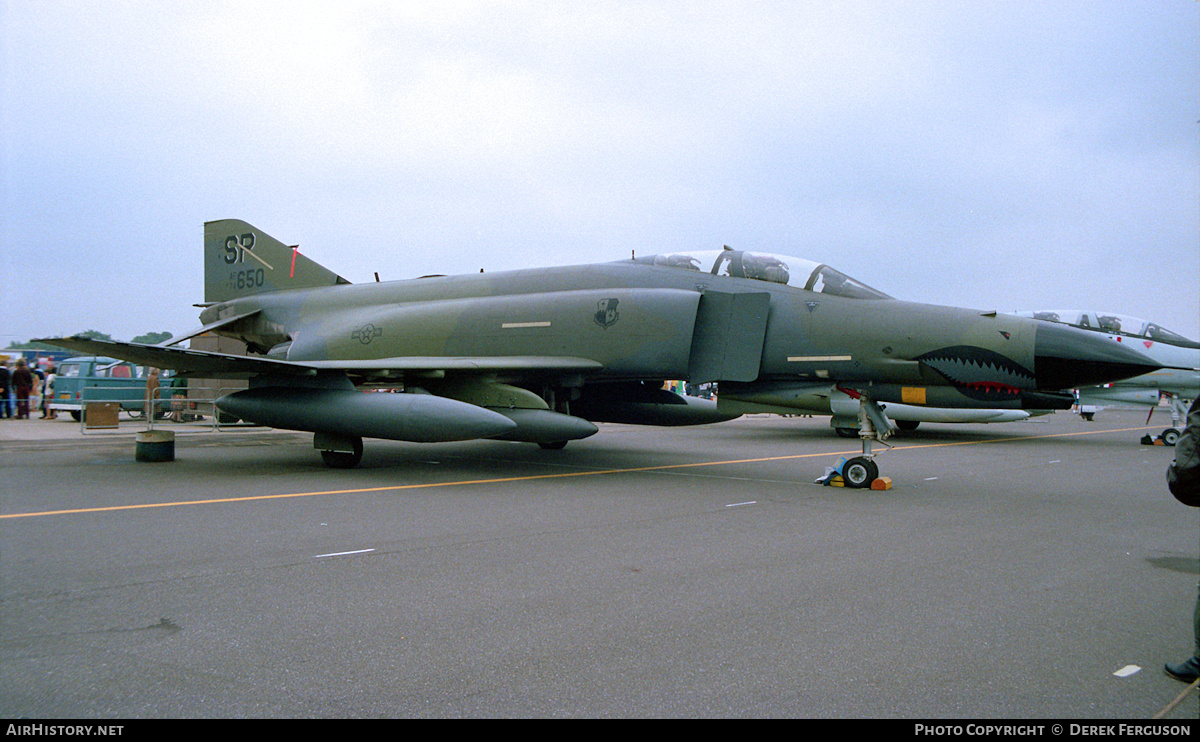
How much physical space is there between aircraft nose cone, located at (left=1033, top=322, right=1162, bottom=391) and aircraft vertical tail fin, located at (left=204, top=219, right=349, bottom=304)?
10997mm

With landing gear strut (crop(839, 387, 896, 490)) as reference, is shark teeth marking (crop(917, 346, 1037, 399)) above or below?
above

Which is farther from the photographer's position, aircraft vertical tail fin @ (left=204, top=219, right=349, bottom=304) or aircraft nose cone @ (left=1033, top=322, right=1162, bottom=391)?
aircraft vertical tail fin @ (left=204, top=219, right=349, bottom=304)

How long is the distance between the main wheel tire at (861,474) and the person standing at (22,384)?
1924 cm

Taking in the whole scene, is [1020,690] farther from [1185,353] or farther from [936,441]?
[1185,353]

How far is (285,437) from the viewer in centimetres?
1516

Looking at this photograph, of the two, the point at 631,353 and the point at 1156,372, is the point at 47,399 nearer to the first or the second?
the point at 631,353

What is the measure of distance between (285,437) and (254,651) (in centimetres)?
1333

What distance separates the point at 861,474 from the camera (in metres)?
7.95

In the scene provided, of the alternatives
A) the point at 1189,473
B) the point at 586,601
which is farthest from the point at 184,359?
the point at 1189,473

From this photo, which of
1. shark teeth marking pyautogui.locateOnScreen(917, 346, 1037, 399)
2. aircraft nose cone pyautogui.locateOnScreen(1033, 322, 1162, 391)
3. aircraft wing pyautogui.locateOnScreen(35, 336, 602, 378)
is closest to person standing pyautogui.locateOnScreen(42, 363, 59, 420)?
aircraft wing pyautogui.locateOnScreen(35, 336, 602, 378)

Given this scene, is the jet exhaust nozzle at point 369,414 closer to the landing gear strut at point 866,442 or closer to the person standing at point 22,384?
the landing gear strut at point 866,442

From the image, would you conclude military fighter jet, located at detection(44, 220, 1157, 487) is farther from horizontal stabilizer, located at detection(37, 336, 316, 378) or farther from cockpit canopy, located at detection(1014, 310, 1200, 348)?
cockpit canopy, located at detection(1014, 310, 1200, 348)

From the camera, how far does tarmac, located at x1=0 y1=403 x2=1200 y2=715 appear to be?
2535 mm
